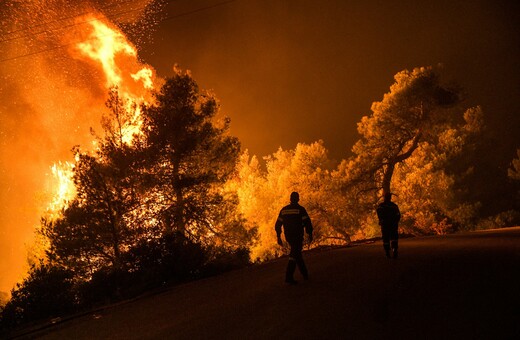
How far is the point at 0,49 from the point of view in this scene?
7606 cm

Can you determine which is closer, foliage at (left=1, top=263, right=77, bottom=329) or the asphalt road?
the asphalt road

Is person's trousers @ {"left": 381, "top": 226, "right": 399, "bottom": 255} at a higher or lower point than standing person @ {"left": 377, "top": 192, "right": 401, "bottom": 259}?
lower

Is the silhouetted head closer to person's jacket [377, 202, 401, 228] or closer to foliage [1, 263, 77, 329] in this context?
person's jacket [377, 202, 401, 228]

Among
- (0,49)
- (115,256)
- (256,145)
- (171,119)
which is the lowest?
(115,256)

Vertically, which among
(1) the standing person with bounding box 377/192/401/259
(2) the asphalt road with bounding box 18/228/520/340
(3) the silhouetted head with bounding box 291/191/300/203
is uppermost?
(3) the silhouetted head with bounding box 291/191/300/203

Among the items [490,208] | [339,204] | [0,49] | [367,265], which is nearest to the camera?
[367,265]

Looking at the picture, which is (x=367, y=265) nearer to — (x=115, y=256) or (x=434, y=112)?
(x=115, y=256)

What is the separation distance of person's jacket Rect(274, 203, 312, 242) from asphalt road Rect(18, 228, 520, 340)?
108cm

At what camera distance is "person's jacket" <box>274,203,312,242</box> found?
8617mm

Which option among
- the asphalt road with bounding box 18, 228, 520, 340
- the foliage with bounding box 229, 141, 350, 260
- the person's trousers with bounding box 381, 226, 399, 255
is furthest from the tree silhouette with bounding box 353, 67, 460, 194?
the asphalt road with bounding box 18, 228, 520, 340

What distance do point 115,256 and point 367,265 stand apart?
13.7 metres

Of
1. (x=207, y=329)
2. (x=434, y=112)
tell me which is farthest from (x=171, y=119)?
(x=434, y=112)

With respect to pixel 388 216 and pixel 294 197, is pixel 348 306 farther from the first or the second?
pixel 388 216

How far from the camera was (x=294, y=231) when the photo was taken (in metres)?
8.62
